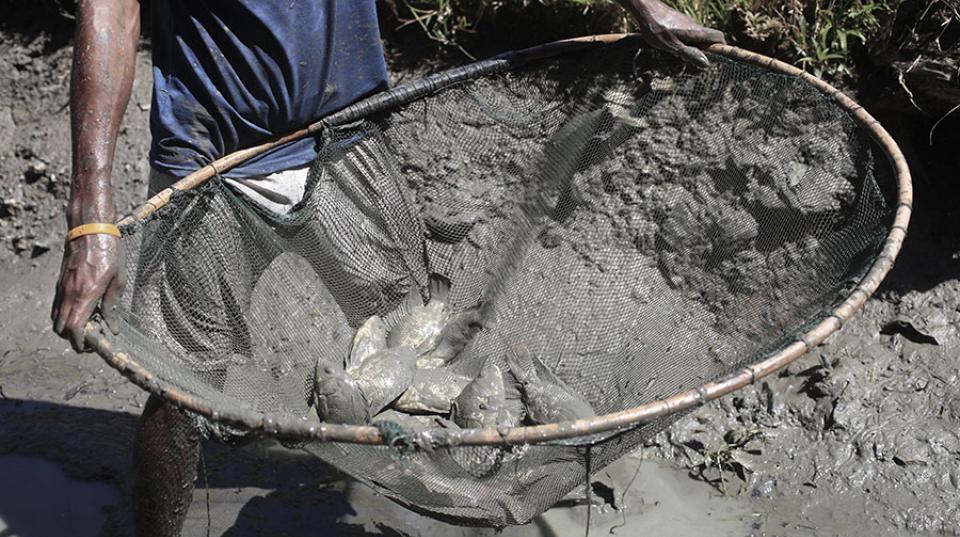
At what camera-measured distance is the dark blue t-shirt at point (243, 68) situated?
2.26 meters

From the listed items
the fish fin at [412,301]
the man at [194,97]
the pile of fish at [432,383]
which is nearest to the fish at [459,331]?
the pile of fish at [432,383]

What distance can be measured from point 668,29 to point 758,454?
4.39ft

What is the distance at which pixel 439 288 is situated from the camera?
2971mm

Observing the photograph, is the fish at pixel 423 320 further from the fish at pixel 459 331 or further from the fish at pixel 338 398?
the fish at pixel 338 398

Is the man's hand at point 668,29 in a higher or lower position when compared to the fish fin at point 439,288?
higher

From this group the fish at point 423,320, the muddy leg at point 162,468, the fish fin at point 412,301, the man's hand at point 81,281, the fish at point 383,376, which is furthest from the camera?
the fish fin at point 412,301

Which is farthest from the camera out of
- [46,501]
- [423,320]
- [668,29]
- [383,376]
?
[46,501]

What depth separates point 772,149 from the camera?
271cm

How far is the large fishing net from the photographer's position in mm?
2424

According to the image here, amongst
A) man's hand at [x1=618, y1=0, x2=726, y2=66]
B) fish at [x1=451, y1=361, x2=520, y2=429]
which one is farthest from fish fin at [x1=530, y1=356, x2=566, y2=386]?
man's hand at [x1=618, y1=0, x2=726, y2=66]

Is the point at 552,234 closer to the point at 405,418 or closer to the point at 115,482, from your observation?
the point at 405,418

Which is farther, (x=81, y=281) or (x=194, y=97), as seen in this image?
(x=194, y=97)

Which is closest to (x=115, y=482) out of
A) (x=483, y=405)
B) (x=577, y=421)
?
(x=483, y=405)

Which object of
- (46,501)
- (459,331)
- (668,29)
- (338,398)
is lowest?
(46,501)
